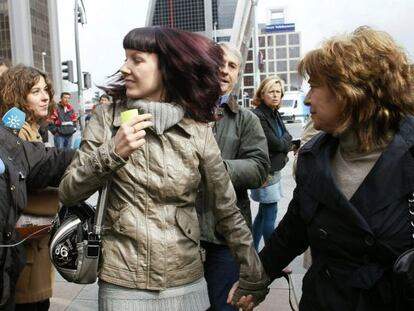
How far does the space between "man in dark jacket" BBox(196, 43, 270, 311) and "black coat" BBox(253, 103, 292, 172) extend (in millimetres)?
2251

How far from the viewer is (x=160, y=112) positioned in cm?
193

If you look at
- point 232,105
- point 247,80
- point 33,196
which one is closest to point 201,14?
point 247,80

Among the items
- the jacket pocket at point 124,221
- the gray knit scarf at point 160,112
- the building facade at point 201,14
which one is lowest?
the jacket pocket at point 124,221

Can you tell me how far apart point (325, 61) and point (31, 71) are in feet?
6.11

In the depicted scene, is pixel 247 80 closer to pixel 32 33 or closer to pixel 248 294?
pixel 32 33

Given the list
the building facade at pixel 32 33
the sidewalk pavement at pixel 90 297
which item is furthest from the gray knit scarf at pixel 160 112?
the building facade at pixel 32 33

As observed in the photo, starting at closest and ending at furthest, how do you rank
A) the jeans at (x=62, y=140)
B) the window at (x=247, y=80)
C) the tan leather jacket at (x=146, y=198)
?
the tan leather jacket at (x=146, y=198)
the jeans at (x=62, y=140)
the window at (x=247, y=80)

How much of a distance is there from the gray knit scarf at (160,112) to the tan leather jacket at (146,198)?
3 centimetres

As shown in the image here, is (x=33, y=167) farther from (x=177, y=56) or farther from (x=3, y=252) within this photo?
(x=177, y=56)

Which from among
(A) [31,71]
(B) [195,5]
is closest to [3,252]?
(A) [31,71]

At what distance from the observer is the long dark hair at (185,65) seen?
6.49 ft

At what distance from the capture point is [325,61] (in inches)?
67.3

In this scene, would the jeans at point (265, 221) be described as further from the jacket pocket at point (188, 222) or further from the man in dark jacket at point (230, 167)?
the jacket pocket at point (188, 222)

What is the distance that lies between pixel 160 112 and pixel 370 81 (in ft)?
2.52
